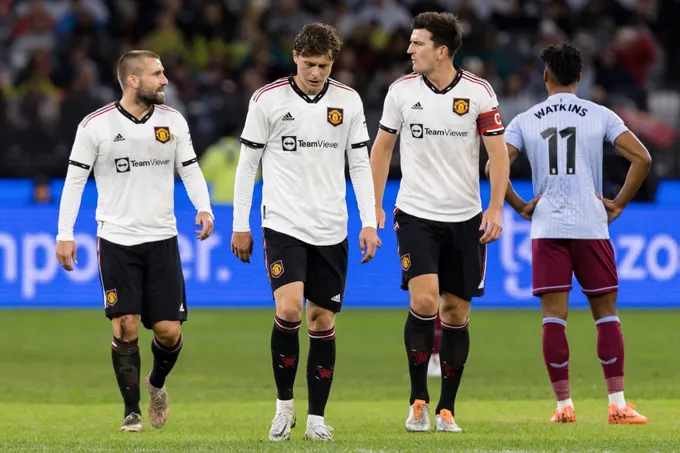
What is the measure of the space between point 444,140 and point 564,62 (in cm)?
100

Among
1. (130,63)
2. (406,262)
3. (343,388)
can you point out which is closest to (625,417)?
(406,262)

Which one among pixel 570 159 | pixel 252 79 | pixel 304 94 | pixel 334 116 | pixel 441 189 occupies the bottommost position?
pixel 441 189

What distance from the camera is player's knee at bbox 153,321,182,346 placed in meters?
8.70

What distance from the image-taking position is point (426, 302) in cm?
839

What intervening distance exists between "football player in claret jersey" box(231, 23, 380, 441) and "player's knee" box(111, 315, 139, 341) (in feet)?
3.20

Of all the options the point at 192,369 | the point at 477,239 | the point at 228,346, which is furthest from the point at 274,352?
the point at 228,346

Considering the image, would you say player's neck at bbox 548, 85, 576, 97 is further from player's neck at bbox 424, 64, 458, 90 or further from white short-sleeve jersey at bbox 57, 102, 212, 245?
white short-sleeve jersey at bbox 57, 102, 212, 245

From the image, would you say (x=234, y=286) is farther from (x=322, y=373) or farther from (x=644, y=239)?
(x=322, y=373)

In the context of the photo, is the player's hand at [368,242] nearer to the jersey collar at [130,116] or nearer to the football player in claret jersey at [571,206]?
the football player in claret jersey at [571,206]

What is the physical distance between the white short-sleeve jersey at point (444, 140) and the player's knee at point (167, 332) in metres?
1.54

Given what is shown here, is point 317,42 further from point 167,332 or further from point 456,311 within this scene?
point 167,332

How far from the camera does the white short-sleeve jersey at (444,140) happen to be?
27.8 ft

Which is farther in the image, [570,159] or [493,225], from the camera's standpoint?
[570,159]

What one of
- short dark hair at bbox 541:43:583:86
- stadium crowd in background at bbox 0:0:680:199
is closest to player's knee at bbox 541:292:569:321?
short dark hair at bbox 541:43:583:86
